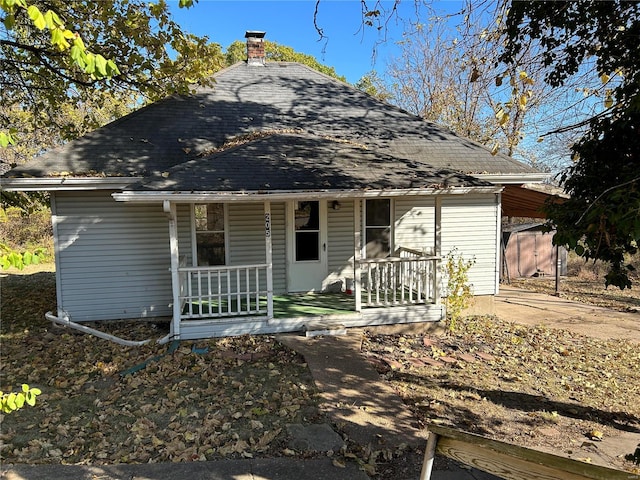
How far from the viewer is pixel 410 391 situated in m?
5.79

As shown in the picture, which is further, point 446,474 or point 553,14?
point 553,14

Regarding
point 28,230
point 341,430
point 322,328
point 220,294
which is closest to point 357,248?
point 322,328

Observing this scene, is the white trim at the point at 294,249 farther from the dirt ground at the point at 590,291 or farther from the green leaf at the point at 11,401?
the dirt ground at the point at 590,291

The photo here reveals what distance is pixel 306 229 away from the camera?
9.71 meters

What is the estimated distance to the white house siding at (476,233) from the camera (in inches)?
396

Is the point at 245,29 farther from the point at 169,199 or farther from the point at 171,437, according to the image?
the point at 171,437

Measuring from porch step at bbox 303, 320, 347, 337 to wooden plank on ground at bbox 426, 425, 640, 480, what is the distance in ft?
18.7

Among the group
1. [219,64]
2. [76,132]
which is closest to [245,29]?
[219,64]

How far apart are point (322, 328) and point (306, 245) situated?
2.41 m

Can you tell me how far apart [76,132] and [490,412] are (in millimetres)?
12894

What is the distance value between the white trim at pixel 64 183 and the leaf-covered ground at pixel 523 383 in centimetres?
571

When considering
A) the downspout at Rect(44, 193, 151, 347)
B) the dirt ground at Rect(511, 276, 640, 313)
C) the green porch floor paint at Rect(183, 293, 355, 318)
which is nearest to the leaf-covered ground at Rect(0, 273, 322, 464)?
the downspout at Rect(44, 193, 151, 347)

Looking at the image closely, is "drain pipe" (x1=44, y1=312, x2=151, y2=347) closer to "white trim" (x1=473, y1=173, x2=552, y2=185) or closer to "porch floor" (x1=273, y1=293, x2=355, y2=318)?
"porch floor" (x1=273, y1=293, x2=355, y2=318)

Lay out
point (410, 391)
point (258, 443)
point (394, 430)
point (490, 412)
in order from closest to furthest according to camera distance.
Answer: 1. point (258, 443)
2. point (394, 430)
3. point (490, 412)
4. point (410, 391)
